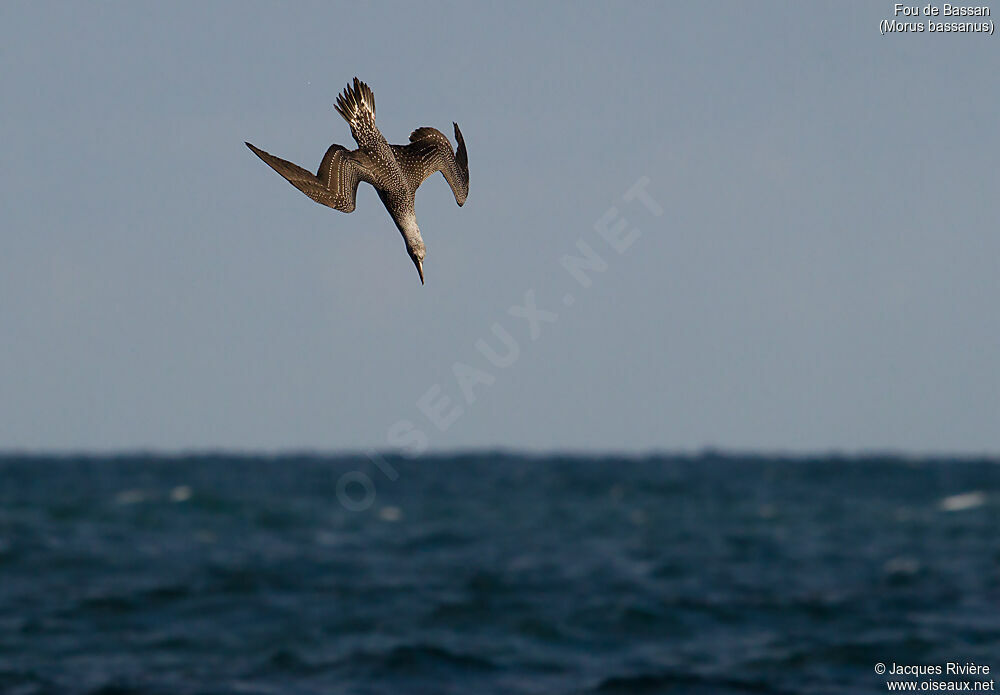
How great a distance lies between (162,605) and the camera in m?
40.0

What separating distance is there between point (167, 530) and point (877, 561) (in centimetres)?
3835

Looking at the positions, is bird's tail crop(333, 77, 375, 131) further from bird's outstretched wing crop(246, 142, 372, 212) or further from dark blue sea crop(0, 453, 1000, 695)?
dark blue sea crop(0, 453, 1000, 695)

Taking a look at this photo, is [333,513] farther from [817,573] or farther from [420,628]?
[420,628]

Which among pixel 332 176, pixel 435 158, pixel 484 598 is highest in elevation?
pixel 435 158

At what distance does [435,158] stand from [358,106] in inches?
14.2

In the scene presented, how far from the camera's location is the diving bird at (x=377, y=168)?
298cm

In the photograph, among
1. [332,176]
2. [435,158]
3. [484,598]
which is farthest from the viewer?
[484,598]

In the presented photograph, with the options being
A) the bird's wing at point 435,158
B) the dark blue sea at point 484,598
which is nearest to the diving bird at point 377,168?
the bird's wing at point 435,158

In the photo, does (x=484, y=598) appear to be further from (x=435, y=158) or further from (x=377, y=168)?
(x=377, y=168)

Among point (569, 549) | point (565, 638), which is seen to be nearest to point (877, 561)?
point (569, 549)

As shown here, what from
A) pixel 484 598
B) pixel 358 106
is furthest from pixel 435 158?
pixel 484 598

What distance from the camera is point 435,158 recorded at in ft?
12.1

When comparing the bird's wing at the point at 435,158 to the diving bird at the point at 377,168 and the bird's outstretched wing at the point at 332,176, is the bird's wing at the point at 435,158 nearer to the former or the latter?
the diving bird at the point at 377,168

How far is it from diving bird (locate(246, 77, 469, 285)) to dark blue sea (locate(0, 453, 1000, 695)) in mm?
25969
